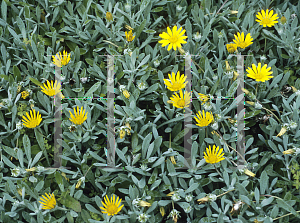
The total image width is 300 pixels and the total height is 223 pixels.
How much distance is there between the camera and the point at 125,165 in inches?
63.2

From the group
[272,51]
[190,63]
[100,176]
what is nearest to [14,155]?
[100,176]

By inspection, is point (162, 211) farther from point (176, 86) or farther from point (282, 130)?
point (282, 130)

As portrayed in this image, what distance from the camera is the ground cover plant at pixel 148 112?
1.51 m

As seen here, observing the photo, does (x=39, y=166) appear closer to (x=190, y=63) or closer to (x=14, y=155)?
(x=14, y=155)

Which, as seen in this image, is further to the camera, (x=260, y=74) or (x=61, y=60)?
(x=61, y=60)

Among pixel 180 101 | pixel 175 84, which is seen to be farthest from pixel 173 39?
pixel 180 101

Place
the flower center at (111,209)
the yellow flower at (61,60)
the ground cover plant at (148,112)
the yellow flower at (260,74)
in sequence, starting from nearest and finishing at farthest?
the flower center at (111,209)
the ground cover plant at (148,112)
the yellow flower at (260,74)
the yellow flower at (61,60)

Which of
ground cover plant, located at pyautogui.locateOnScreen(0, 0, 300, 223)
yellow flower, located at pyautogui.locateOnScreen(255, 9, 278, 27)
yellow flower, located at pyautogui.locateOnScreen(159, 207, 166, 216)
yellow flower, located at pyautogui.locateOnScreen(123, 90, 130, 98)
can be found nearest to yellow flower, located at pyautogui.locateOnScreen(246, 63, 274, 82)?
ground cover plant, located at pyautogui.locateOnScreen(0, 0, 300, 223)

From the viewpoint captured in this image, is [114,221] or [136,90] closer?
[114,221]

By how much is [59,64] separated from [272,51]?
1.38 m

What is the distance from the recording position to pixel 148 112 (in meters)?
1.82

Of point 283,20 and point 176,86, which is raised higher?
point 283,20

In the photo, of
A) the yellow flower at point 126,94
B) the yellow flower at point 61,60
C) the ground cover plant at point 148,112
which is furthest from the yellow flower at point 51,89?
the yellow flower at point 126,94

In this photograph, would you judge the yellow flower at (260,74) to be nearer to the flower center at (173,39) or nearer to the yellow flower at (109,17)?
the flower center at (173,39)
